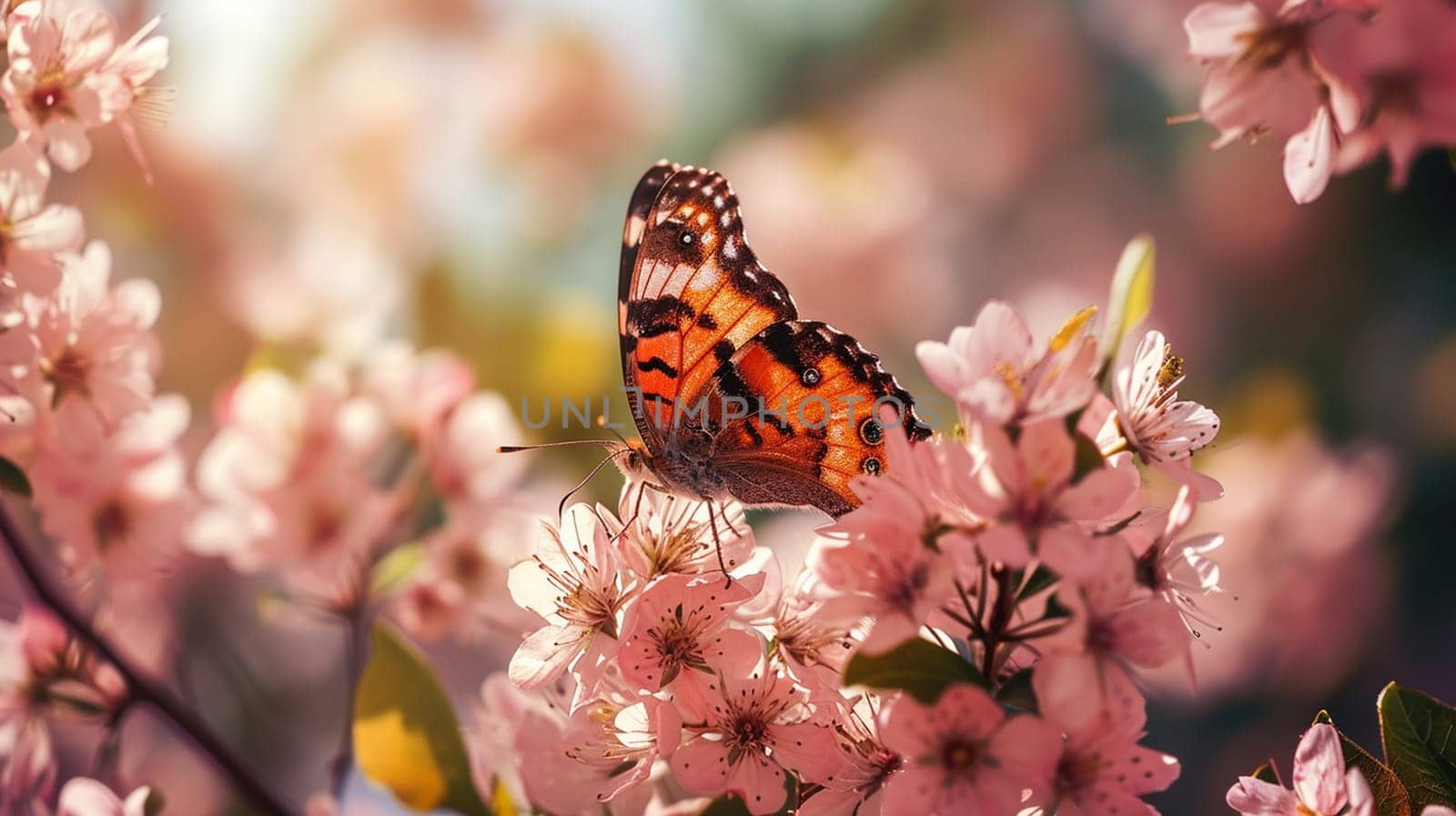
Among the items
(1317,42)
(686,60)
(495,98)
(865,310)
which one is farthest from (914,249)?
(1317,42)

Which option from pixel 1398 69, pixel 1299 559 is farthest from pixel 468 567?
pixel 1299 559

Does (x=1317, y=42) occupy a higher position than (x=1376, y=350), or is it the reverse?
(x=1317, y=42)

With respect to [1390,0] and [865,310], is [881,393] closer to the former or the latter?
[1390,0]

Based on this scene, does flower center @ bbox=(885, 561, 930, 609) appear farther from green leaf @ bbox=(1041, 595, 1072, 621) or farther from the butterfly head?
the butterfly head

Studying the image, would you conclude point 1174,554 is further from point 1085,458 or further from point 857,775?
point 857,775

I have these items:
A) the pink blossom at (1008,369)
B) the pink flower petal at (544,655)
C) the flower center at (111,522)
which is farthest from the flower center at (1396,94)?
the flower center at (111,522)

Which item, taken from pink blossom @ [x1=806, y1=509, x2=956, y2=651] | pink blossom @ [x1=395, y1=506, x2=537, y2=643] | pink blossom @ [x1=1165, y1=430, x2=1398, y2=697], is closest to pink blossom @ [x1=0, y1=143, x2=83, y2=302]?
pink blossom @ [x1=395, y1=506, x2=537, y2=643]

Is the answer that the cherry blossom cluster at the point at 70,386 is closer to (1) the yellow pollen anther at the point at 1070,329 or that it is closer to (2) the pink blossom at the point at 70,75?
(2) the pink blossom at the point at 70,75
